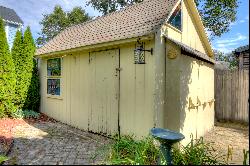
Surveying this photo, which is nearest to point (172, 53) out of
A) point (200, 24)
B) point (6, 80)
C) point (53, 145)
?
point (53, 145)

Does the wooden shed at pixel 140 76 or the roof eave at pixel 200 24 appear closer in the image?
the wooden shed at pixel 140 76

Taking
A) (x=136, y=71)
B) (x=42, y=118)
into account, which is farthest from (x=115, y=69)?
(x=42, y=118)

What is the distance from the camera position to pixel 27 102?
12227mm

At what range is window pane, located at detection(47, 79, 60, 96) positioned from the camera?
440 inches

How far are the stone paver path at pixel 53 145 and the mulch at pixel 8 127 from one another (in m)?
0.17

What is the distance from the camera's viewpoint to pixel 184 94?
7.04 metres

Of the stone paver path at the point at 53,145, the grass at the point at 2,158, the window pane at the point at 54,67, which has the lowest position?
the stone paver path at the point at 53,145

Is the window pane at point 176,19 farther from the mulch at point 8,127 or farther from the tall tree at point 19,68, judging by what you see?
the tall tree at point 19,68

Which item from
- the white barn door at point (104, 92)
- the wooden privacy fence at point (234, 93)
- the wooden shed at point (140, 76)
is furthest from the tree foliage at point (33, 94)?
the wooden privacy fence at point (234, 93)

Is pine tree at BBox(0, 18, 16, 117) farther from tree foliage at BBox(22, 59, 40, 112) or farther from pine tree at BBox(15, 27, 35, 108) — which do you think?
tree foliage at BBox(22, 59, 40, 112)

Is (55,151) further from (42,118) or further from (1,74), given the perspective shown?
(1,74)

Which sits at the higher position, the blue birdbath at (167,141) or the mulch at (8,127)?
the blue birdbath at (167,141)

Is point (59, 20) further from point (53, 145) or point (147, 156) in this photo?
point (147, 156)

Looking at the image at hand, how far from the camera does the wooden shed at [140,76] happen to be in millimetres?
6961
